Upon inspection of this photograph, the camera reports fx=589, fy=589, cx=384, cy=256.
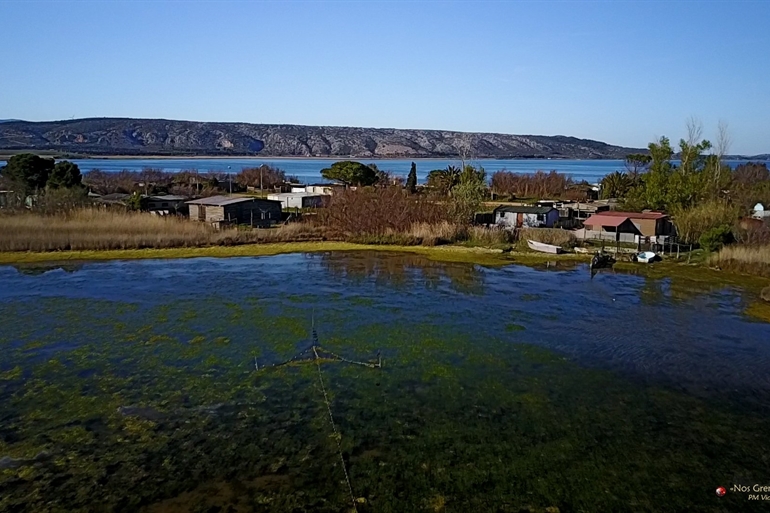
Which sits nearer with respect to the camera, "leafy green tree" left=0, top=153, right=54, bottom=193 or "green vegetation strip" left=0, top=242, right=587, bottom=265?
"green vegetation strip" left=0, top=242, right=587, bottom=265

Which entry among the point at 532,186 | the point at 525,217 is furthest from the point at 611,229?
the point at 532,186

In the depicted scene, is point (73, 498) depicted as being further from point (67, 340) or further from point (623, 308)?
point (623, 308)

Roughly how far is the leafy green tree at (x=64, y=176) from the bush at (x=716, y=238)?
3547 centimetres

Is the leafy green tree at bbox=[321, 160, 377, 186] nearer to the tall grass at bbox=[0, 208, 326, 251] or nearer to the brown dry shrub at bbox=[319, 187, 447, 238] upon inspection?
the brown dry shrub at bbox=[319, 187, 447, 238]

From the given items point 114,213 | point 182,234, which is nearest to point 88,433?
point 182,234

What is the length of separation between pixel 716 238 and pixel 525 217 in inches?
385

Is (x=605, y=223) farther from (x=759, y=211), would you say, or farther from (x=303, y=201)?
(x=303, y=201)

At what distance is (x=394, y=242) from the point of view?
27609 mm

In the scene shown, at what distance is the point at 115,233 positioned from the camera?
25.5 metres

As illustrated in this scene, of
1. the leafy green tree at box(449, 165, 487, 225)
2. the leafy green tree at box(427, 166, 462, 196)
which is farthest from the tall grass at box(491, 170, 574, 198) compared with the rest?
the leafy green tree at box(449, 165, 487, 225)

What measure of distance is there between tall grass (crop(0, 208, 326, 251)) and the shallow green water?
8025 mm

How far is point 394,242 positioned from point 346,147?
6876 inches

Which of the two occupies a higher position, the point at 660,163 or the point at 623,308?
the point at 660,163

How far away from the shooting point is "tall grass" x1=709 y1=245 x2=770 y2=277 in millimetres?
20562
